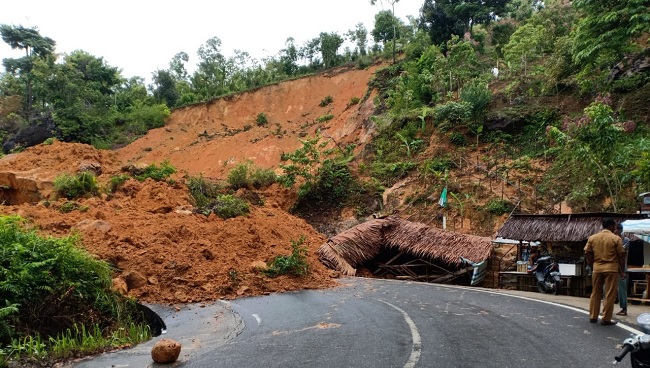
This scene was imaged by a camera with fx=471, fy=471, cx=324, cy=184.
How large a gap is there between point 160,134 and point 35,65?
1444cm

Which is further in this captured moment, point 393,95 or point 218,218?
point 393,95

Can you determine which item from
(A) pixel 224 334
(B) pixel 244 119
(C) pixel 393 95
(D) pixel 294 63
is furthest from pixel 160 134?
(A) pixel 224 334

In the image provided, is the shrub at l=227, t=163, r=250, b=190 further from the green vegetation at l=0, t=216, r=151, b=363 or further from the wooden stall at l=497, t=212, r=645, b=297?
the green vegetation at l=0, t=216, r=151, b=363

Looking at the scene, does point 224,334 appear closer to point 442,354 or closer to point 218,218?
point 442,354

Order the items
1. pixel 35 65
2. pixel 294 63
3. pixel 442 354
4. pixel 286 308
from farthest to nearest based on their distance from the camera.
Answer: pixel 294 63 → pixel 35 65 → pixel 286 308 → pixel 442 354

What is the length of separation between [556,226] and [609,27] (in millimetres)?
11346

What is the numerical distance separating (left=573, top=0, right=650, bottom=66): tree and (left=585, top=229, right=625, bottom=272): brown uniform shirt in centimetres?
1447

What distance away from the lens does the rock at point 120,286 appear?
11445 mm

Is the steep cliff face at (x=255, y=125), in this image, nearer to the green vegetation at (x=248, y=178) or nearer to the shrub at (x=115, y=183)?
the green vegetation at (x=248, y=178)

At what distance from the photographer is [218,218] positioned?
20.3m

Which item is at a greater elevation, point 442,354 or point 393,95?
point 393,95

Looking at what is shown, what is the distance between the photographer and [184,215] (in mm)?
19969

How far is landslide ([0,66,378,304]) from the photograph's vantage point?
45.4ft

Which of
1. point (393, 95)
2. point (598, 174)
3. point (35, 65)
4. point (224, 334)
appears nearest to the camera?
point (224, 334)
